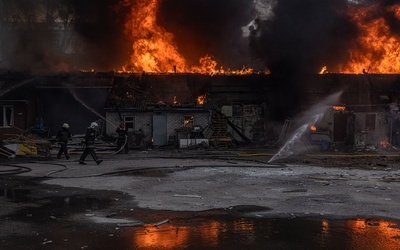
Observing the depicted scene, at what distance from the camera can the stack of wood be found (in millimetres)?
30688

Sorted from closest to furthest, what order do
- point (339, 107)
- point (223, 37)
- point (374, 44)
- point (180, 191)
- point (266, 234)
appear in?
point (266, 234), point (180, 191), point (339, 107), point (374, 44), point (223, 37)

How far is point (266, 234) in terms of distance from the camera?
8.75m

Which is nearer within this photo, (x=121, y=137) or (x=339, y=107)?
(x=121, y=137)

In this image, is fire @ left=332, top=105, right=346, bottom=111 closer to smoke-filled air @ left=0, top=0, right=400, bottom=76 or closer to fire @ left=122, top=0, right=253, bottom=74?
smoke-filled air @ left=0, top=0, right=400, bottom=76

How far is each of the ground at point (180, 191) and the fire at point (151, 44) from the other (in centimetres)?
1738

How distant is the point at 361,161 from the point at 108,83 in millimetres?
19011

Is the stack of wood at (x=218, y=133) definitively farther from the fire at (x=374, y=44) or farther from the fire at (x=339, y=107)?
the fire at (x=374, y=44)

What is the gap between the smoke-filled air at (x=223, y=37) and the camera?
35.6 meters

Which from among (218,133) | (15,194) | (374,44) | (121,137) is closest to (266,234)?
(15,194)

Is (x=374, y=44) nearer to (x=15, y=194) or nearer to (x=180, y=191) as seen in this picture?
(x=180, y=191)

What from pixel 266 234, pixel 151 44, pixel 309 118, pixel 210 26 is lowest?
pixel 266 234

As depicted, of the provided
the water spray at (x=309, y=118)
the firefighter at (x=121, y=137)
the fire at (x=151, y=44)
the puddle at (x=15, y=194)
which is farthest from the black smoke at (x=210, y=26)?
the puddle at (x=15, y=194)

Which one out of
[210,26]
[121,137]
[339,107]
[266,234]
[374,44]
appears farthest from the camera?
[210,26]

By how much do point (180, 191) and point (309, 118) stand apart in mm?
21376
